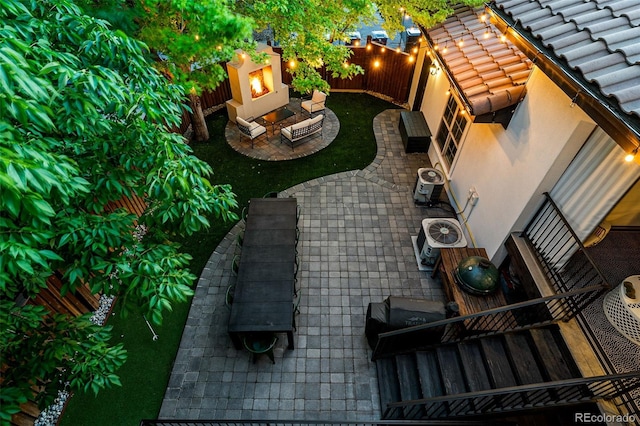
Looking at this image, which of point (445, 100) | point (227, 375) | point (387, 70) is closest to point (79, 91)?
point (227, 375)

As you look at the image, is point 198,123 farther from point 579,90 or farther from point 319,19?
point 579,90

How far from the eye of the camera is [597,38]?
14.2ft

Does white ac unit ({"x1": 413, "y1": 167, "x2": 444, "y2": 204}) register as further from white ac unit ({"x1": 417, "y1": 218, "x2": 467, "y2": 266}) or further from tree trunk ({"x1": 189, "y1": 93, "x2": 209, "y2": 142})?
tree trunk ({"x1": 189, "y1": 93, "x2": 209, "y2": 142})

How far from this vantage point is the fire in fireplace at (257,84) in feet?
38.7

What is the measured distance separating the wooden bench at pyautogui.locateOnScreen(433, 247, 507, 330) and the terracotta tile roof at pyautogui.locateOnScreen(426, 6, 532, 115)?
9.99ft

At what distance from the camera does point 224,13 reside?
18.7 feet

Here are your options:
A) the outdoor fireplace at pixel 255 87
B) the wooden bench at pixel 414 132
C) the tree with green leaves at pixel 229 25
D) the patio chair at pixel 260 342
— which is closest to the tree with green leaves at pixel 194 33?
the tree with green leaves at pixel 229 25

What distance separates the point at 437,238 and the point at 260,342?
14.9 feet

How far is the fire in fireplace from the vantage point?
11.8 m

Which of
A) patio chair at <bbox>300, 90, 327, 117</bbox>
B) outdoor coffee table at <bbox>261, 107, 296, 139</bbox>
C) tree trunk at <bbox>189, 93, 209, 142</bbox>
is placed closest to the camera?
tree trunk at <bbox>189, 93, 209, 142</bbox>

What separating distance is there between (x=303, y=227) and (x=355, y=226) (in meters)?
1.43

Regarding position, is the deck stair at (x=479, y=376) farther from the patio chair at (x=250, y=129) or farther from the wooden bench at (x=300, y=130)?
the patio chair at (x=250, y=129)

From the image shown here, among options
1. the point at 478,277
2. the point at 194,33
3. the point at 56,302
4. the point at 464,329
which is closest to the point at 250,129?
the point at 194,33

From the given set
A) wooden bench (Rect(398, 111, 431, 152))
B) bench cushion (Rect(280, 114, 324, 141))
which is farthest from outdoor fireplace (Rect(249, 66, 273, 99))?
wooden bench (Rect(398, 111, 431, 152))
